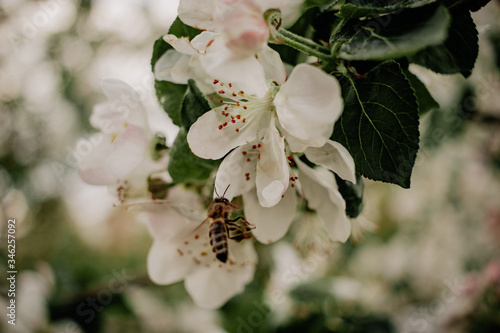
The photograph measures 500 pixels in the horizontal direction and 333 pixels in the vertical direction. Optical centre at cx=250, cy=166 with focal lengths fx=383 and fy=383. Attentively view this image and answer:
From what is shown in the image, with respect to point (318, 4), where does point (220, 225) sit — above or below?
below

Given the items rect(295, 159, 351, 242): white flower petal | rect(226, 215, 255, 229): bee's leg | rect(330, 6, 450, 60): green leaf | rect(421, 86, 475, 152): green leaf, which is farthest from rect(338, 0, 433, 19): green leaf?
rect(421, 86, 475, 152): green leaf

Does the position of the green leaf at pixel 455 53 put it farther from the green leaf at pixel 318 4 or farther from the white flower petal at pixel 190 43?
the white flower petal at pixel 190 43

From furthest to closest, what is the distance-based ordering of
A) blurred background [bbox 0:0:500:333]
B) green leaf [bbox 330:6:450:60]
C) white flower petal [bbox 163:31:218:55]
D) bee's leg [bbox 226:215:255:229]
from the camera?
blurred background [bbox 0:0:500:333]
bee's leg [bbox 226:215:255:229]
white flower petal [bbox 163:31:218:55]
green leaf [bbox 330:6:450:60]

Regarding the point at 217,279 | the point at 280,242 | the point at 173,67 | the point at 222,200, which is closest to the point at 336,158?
the point at 222,200

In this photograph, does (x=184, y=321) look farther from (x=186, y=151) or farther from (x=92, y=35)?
(x=92, y=35)

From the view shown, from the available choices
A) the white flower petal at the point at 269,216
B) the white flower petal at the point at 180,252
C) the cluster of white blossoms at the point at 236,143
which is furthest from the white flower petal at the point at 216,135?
the white flower petal at the point at 180,252

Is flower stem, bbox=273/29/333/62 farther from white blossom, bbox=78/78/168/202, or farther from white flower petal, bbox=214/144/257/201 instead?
white blossom, bbox=78/78/168/202

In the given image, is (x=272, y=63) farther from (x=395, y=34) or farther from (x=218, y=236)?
(x=218, y=236)

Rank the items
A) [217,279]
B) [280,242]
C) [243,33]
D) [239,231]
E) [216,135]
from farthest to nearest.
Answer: [280,242] → [217,279] → [239,231] → [216,135] → [243,33]
